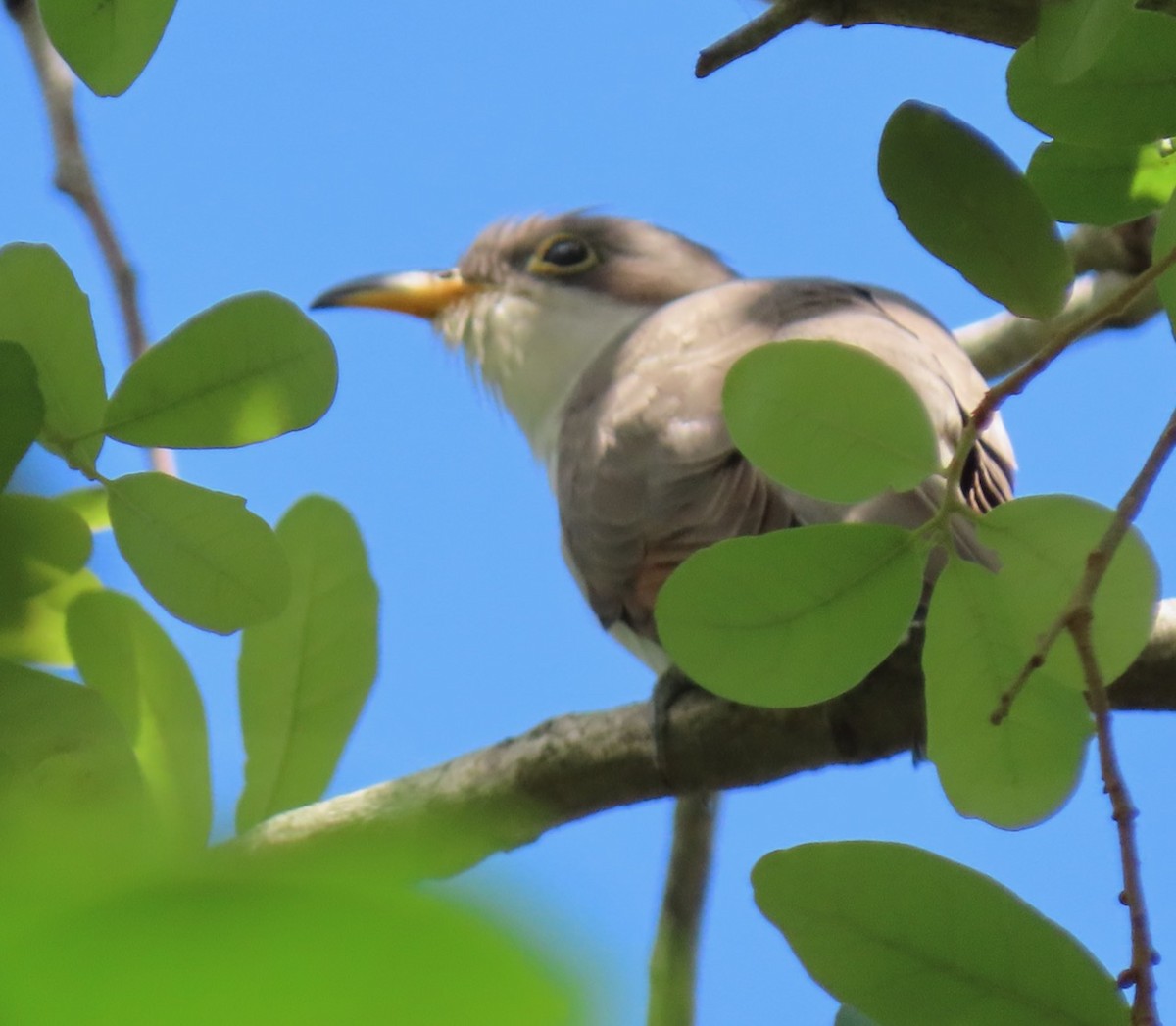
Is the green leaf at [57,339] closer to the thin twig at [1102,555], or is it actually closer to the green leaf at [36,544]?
the green leaf at [36,544]

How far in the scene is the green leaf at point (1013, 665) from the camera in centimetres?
117

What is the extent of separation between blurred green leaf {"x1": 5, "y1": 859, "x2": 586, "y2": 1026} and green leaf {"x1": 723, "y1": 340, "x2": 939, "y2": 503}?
3.06 feet

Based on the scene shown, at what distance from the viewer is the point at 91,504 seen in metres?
1.52

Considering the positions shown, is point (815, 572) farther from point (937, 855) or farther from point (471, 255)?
point (471, 255)

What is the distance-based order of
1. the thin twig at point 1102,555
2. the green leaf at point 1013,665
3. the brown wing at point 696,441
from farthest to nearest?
the brown wing at point 696,441
the green leaf at point 1013,665
the thin twig at point 1102,555

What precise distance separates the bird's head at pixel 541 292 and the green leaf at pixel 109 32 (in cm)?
291

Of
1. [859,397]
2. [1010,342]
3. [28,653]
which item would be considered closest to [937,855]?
[859,397]

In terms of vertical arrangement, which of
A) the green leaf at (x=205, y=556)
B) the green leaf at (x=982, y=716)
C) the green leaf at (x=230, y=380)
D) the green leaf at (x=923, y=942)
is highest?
the green leaf at (x=230, y=380)

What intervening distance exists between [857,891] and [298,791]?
723 millimetres

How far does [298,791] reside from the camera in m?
1.56

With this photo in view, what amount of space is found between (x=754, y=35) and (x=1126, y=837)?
2.97ft

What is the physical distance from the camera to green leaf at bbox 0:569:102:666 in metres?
1.42

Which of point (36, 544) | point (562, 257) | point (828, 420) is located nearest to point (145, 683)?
point (36, 544)

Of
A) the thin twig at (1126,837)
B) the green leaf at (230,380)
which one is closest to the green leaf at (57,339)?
the green leaf at (230,380)
